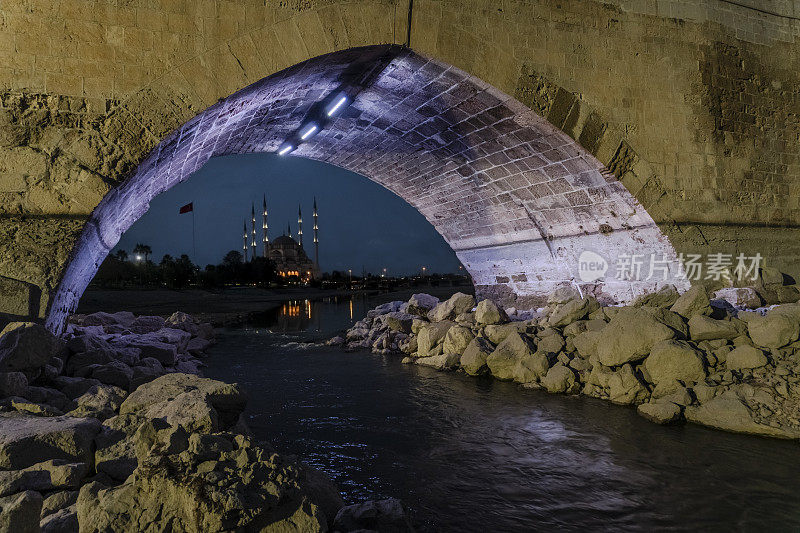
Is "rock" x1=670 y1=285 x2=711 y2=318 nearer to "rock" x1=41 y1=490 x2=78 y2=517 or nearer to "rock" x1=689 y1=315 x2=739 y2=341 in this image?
"rock" x1=689 y1=315 x2=739 y2=341

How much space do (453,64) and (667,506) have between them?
4835 millimetres

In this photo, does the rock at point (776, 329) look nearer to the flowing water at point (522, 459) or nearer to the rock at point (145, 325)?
the flowing water at point (522, 459)

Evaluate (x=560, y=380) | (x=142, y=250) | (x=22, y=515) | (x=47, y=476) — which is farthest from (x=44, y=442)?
(x=142, y=250)

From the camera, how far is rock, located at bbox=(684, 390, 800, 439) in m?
4.40

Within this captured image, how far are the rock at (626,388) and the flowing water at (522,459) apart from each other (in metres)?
0.12

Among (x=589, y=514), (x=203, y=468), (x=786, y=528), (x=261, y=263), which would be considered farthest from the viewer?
(x=261, y=263)

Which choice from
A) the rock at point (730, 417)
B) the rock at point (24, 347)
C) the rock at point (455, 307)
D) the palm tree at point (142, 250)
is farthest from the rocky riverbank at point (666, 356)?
the palm tree at point (142, 250)

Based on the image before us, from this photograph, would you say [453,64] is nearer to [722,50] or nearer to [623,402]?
[623,402]

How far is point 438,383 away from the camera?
23.0 ft

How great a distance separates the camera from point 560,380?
6066 mm

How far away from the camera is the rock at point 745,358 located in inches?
200

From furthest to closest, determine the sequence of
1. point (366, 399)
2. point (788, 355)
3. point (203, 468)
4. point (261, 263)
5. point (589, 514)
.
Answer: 1. point (261, 263)
2. point (366, 399)
3. point (788, 355)
4. point (589, 514)
5. point (203, 468)

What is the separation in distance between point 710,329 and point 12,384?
6.56 meters

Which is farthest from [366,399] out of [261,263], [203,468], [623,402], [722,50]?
[261,263]
